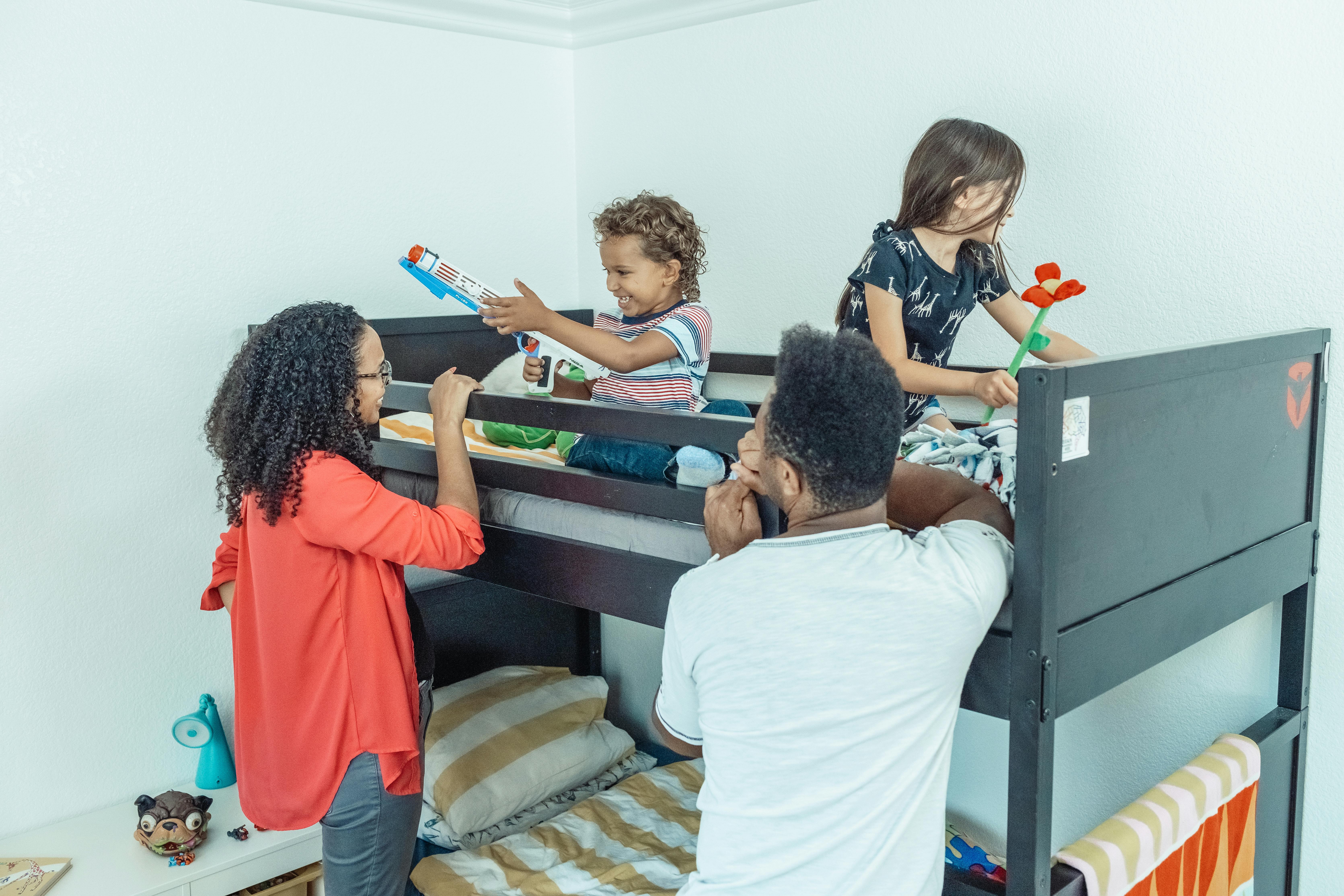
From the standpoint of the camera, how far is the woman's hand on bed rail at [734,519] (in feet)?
4.08

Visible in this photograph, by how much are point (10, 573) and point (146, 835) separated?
542 mm

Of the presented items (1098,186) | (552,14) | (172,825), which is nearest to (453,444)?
(172,825)

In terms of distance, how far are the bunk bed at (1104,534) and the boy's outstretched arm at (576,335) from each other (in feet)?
0.45

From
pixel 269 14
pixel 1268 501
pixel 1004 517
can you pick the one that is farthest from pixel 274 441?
pixel 1268 501

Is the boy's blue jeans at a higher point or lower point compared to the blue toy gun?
lower

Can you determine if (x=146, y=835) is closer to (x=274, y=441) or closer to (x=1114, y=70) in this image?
(x=274, y=441)

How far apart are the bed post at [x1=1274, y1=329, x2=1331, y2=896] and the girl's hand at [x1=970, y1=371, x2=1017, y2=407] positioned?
→ 0.63 m

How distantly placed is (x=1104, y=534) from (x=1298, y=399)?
610 millimetres

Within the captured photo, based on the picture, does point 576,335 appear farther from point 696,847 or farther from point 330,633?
point 696,847

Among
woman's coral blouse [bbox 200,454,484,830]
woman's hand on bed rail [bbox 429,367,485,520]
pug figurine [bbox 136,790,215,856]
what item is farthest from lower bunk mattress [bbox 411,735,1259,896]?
woman's hand on bed rail [bbox 429,367,485,520]

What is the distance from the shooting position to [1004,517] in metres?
1.18

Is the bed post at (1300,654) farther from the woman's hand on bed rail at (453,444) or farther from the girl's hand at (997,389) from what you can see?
the woman's hand on bed rail at (453,444)

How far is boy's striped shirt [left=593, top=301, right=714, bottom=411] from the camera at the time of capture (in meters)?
1.84

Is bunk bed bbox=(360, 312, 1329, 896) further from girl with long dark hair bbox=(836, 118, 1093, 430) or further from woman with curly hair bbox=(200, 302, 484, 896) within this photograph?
girl with long dark hair bbox=(836, 118, 1093, 430)
